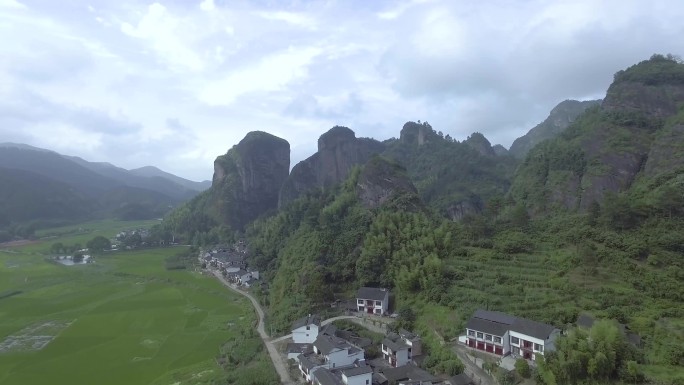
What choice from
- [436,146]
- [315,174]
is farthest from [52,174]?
[436,146]

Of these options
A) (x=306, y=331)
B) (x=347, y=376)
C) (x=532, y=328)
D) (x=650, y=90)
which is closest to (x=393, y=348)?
(x=347, y=376)

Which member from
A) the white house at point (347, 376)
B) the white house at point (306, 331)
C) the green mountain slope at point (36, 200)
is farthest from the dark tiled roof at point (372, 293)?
the green mountain slope at point (36, 200)

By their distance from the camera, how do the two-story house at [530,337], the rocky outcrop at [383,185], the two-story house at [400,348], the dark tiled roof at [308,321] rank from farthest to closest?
the rocky outcrop at [383,185] < the dark tiled roof at [308,321] < the two-story house at [400,348] < the two-story house at [530,337]

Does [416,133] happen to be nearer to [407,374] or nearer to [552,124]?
[552,124]

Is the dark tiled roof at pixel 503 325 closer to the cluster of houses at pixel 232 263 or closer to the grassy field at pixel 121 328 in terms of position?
the grassy field at pixel 121 328

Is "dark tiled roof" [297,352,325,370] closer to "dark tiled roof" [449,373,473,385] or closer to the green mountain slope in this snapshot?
"dark tiled roof" [449,373,473,385]

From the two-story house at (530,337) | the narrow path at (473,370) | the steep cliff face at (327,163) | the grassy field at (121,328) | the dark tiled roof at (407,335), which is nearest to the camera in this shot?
the narrow path at (473,370)

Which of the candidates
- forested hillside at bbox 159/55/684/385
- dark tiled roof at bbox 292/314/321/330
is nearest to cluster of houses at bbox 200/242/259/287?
forested hillside at bbox 159/55/684/385
